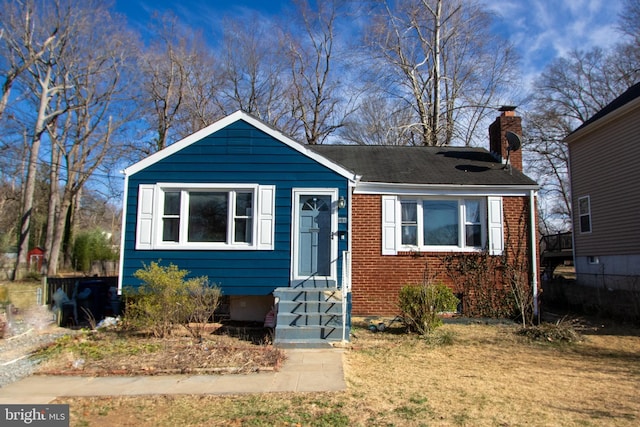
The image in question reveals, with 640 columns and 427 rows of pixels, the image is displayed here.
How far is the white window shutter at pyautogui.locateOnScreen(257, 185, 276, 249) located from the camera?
9.95 m

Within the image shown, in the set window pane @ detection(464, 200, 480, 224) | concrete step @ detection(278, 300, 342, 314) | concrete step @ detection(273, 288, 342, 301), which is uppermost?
window pane @ detection(464, 200, 480, 224)

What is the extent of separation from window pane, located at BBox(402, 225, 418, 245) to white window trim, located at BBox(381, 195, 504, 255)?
0.34 feet

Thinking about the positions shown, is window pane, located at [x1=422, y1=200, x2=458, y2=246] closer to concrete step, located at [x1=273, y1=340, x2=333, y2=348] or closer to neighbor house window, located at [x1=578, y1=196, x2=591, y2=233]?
concrete step, located at [x1=273, y1=340, x2=333, y2=348]

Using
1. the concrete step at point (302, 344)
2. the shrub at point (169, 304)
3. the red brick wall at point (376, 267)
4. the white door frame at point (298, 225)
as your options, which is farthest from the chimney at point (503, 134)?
the shrub at point (169, 304)

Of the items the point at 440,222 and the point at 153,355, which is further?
the point at 440,222

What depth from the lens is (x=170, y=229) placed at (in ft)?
33.4

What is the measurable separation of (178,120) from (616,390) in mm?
27156

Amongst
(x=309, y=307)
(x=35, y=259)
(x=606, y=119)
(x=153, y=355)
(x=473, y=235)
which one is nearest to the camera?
(x=153, y=355)

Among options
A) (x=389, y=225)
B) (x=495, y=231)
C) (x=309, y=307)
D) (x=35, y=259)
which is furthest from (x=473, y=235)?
(x=35, y=259)

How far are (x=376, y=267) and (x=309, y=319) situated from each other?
298cm

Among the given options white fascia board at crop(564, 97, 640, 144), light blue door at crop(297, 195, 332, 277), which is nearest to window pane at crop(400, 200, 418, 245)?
light blue door at crop(297, 195, 332, 277)

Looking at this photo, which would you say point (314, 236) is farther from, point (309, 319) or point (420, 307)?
point (420, 307)

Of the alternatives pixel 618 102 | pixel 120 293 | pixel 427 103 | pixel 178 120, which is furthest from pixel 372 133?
pixel 120 293

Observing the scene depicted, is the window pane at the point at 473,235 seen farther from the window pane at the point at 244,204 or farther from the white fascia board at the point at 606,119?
the white fascia board at the point at 606,119
